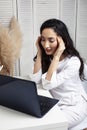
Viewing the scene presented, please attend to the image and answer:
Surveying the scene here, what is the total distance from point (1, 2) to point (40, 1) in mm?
312

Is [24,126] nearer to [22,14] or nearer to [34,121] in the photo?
[34,121]

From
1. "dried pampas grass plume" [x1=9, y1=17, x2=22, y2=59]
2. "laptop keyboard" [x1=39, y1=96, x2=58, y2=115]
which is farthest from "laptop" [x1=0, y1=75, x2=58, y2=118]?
"dried pampas grass plume" [x1=9, y1=17, x2=22, y2=59]

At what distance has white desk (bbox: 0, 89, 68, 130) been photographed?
2.84 ft

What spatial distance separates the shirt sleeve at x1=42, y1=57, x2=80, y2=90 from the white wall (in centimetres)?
62

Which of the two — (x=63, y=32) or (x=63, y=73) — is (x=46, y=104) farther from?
(x=63, y=32)

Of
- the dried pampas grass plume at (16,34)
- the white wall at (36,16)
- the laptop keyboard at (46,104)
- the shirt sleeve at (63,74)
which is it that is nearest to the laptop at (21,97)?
the laptop keyboard at (46,104)

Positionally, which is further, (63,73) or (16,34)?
(16,34)

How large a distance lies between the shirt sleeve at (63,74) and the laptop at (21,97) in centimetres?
21

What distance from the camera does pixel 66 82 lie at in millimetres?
1325

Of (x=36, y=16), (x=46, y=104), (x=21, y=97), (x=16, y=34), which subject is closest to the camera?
(x=21, y=97)

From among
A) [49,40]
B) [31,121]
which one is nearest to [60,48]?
[49,40]

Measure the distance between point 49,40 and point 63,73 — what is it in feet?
0.76

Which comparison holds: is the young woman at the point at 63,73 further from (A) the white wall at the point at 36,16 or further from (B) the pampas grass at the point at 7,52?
(A) the white wall at the point at 36,16

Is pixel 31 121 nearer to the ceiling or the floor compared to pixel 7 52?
nearer to the floor
